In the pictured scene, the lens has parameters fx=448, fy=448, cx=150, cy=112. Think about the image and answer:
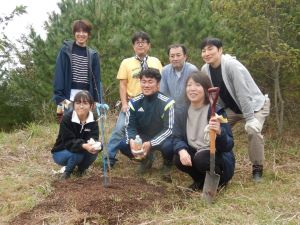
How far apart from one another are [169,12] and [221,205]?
3.73m

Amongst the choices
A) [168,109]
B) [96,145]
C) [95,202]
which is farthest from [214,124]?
[96,145]

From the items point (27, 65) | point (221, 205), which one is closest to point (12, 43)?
point (27, 65)

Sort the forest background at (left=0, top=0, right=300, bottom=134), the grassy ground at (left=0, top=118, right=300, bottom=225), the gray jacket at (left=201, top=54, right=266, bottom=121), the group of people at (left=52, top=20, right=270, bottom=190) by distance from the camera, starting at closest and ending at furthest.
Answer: the grassy ground at (left=0, top=118, right=300, bottom=225), the group of people at (left=52, top=20, right=270, bottom=190), the gray jacket at (left=201, top=54, right=266, bottom=121), the forest background at (left=0, top=0, right=300, bottom=134)

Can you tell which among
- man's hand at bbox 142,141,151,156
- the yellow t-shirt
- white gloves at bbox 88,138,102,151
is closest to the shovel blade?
man's hand at bbox 142,141,151,156

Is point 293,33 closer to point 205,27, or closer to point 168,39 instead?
point 205,27

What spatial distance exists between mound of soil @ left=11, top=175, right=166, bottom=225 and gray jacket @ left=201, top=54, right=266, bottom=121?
114 cm

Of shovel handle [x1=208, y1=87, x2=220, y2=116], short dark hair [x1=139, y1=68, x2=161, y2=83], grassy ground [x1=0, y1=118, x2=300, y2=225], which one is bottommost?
grassy ground [x1=0, y1=118, x2=300, y2=225]

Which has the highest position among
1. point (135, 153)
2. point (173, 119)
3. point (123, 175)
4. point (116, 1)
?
point (116, 1)

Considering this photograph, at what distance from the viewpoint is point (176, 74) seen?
191 inches

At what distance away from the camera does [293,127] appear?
21.9ft

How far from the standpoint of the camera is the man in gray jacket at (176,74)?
473 centimetres

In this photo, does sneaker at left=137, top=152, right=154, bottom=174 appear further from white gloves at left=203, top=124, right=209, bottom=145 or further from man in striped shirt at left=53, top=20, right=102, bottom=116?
white gloves at left=203, top=124, right=209, bottom=145

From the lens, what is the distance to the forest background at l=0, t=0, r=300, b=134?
5734mm

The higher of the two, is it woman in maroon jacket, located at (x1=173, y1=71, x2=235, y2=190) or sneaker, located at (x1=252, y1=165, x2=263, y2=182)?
woman in maroon jacket, located at (x1=173, y1=71, x2=235, y2=190)
